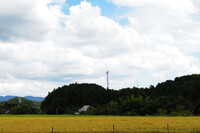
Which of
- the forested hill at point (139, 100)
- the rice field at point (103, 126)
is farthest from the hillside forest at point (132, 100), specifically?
the rice field at point (103, 126)

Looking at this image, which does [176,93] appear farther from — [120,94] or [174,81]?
[120,94]

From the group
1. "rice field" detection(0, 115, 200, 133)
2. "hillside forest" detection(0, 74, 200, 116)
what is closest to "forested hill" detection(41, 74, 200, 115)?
"hillside forest" detection(0, 74, 200, 116)

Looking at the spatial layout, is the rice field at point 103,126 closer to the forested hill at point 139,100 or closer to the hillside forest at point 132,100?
the hillside forest at point 132,100

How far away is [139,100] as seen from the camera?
79875 millimetres

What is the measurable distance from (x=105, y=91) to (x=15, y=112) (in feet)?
150

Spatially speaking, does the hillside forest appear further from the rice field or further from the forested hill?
the rice field

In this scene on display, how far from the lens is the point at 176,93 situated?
301 ft

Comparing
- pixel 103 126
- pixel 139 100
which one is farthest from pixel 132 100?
pixel 103 126

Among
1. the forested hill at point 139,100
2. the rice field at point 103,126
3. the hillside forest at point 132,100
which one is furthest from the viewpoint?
the hillside forest at point 132,100

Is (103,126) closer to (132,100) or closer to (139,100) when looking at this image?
(132,100)

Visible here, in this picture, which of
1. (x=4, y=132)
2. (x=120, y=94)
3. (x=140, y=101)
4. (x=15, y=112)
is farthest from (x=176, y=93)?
(x=4, y=132)

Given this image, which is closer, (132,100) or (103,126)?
(103,126)

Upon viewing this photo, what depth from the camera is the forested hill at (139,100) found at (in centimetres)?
7806

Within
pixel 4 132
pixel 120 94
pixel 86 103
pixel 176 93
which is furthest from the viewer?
pixel 86 103
